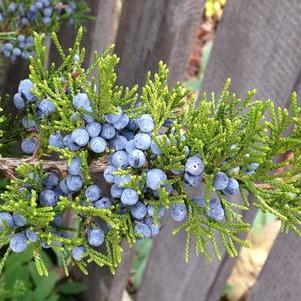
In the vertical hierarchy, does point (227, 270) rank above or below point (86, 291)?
above

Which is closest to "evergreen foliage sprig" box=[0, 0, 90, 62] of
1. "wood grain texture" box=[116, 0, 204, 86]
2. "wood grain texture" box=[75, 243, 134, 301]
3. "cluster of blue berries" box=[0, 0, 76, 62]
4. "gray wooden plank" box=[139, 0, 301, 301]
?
"cluster of blue berries" box=[0, 0, 76, 62]

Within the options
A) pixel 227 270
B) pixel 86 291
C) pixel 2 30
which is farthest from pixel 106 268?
pixel 2 30

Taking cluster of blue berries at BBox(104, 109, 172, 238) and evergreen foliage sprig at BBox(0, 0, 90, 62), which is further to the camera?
evergreen foliage sprig at BBox(0, 0, 90, 62)

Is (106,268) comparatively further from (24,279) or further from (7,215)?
(7,215)

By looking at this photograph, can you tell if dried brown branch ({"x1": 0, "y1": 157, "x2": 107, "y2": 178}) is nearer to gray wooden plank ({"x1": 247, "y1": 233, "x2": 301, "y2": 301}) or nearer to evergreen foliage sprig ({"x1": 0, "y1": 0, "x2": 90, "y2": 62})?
evergreen foliage sprig ({"x1": 0, "y1": 0, "x2": 90, "y2": 62})

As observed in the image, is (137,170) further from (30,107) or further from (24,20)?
(24,20)

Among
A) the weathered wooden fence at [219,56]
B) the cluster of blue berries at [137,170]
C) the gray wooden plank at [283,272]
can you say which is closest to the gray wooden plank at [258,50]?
the weathered wooden fence at [219,56]

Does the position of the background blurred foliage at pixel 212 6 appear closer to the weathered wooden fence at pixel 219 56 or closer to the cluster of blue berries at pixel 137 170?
the weathered wooden fence at pixel 219 56
